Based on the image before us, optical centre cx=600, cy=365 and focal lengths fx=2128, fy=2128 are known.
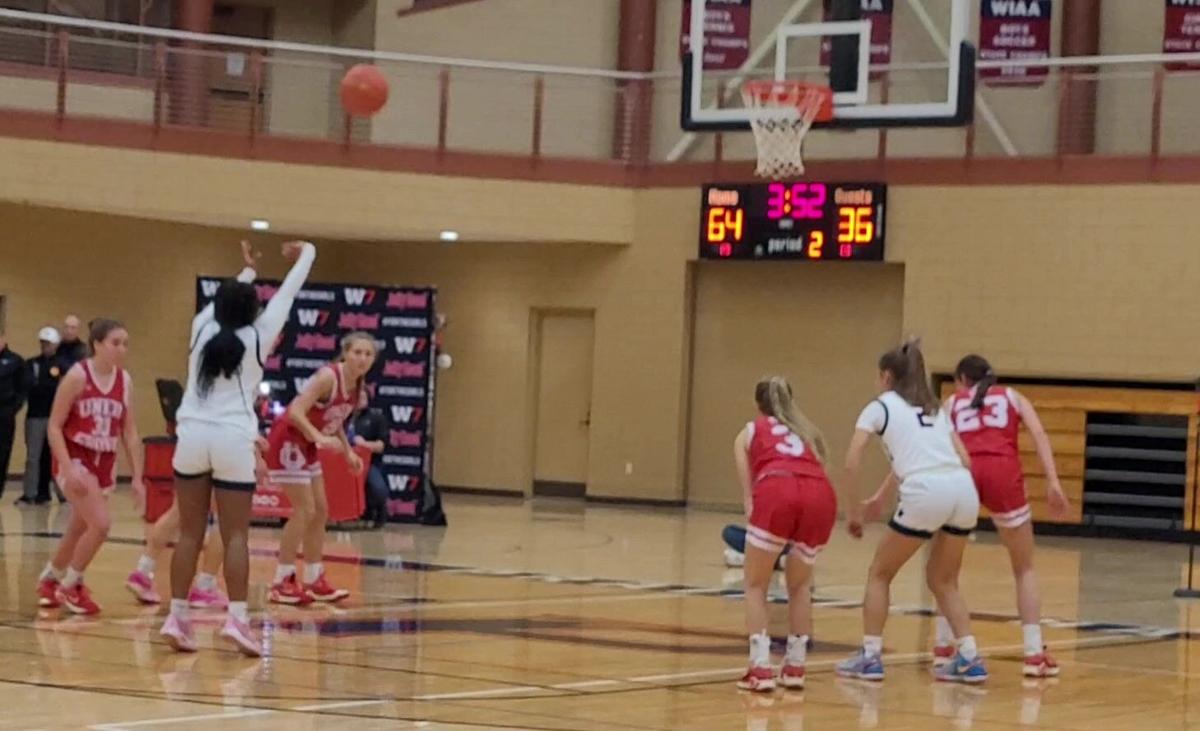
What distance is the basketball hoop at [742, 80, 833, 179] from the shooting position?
63.6 ft

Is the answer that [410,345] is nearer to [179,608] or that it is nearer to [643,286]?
[643,286]

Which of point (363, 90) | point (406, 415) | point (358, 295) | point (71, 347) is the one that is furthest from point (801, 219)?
point (71, 347)

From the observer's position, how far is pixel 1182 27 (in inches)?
994

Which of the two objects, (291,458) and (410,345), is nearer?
(291,458)

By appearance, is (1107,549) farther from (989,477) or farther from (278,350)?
(989,477)

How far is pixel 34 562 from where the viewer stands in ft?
52.0

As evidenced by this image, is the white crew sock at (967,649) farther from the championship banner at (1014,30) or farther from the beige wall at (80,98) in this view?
the championship banner at (1014,30)

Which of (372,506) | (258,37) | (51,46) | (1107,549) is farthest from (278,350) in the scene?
(258,37)

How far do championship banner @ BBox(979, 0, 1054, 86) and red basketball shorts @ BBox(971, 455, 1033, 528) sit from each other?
15.1 metres

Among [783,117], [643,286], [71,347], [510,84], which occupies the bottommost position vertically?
[71,347]

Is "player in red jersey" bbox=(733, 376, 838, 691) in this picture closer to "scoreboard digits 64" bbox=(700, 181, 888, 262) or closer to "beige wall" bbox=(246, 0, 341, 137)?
"scoreboard digits 64" bbox=(700, 181, 888, 262)

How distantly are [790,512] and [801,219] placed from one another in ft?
52.0

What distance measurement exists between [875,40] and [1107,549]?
20.7 ft

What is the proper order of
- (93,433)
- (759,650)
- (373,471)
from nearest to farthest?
(759,650) < (93,433) < (373,471)
